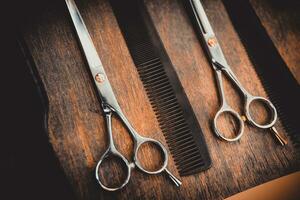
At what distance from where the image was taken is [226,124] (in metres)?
0.87

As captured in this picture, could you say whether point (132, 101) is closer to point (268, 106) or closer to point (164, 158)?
point (164, 158)

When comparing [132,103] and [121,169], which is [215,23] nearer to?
[132,103]

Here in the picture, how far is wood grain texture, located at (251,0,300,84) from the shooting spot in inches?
37.1

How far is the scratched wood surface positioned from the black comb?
0.07 ft

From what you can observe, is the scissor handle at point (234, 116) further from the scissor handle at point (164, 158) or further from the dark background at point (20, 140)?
the dark background at point (20, 140)

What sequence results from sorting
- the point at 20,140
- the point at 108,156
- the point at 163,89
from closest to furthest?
the point at 108,156 < the point at 163,89 < the point at 20,140

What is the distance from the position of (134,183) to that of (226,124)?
11.9 inches

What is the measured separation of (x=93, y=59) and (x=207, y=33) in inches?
13.6

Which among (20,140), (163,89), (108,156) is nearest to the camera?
(108,156)

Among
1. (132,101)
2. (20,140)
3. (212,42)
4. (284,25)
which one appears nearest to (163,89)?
(132,101)

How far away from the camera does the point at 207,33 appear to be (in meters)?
0.93

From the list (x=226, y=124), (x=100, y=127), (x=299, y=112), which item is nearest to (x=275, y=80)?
(x=299, y=112)

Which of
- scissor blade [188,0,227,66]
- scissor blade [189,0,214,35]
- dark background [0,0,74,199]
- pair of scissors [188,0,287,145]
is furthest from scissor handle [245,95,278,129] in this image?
dark background [0,0,74,199]

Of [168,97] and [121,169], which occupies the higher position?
[168,97]
